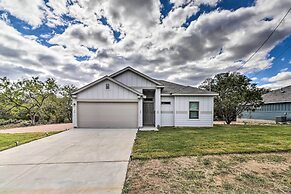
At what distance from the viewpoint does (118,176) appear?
3.95 metres

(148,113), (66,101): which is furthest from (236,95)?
(66,101)

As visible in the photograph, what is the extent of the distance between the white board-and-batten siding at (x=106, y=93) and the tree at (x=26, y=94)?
743 cm

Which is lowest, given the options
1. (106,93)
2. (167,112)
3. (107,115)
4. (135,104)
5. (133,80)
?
(107,115)

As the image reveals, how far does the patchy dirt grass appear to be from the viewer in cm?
336

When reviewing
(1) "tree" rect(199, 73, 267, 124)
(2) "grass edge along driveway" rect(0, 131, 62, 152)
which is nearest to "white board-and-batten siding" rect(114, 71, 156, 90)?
(2) "grass edge along driveway" rect(0, 131, 62, 152)

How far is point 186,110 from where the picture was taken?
14094 millimetres

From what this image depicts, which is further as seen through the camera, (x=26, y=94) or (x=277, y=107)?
(x=277, y=107)

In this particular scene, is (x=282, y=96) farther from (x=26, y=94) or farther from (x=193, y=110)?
(x=26, y=94)

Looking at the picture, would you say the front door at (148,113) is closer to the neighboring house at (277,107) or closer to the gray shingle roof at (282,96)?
the neighboring house at (277,107)

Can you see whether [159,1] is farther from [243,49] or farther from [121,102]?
[243,49]

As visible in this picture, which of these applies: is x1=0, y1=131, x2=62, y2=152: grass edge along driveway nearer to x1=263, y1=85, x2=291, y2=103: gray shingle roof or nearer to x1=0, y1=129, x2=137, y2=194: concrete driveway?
x1=0, y1=129, x2=137, y2=194: concrete driveway

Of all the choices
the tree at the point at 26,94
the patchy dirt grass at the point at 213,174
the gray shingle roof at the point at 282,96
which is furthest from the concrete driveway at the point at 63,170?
the gray shingle roof at the point at 282,96

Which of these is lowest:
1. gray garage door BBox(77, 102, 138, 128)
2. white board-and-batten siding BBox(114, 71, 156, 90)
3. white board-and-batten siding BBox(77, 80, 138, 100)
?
gray garage door BBox(77, 102, 138, 128)

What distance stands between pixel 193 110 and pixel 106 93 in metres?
7.45
